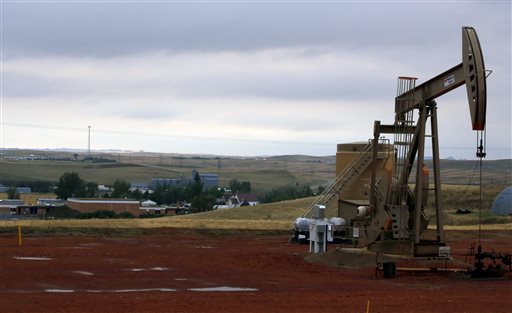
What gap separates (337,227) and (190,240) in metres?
8.48

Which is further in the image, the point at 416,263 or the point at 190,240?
the point at 190,240

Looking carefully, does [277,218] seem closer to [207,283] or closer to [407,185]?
[407,185]

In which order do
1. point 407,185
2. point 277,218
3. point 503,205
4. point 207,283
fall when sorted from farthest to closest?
point 503,205 → point 277,218 → point 407,185 → point 207,283

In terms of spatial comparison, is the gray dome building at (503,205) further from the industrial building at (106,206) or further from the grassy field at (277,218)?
the industrial building at (106,206)

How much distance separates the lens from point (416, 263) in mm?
28047

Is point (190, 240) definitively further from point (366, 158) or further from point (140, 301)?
point (140, 301)

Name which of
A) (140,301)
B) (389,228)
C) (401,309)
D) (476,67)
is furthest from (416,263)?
(140,301)

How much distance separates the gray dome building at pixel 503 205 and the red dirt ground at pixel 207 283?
34087mm

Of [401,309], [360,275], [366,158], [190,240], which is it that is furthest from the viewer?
[190,240]

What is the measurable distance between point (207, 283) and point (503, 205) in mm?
50600

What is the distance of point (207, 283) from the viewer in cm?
2328

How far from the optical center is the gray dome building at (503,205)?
68.7 m

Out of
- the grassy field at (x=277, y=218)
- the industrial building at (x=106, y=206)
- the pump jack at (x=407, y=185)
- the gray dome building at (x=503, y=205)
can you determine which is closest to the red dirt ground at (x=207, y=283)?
the pump jack at (x=407, y=185)

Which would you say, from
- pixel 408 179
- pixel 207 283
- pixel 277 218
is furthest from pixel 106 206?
pixel 207 283
